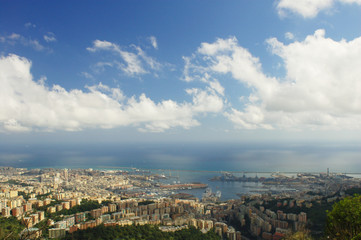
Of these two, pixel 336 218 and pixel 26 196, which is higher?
pixel 336 218

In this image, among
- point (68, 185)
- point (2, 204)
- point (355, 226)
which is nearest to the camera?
point (355, 226)

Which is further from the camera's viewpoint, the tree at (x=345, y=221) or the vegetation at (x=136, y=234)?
the vegetation at (x=136, y=234)

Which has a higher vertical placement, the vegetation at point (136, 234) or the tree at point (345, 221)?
the tree at point (345, 221)

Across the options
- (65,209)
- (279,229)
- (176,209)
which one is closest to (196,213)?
(176,209)

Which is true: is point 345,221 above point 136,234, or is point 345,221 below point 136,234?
above

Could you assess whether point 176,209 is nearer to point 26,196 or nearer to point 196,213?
point 196,213
